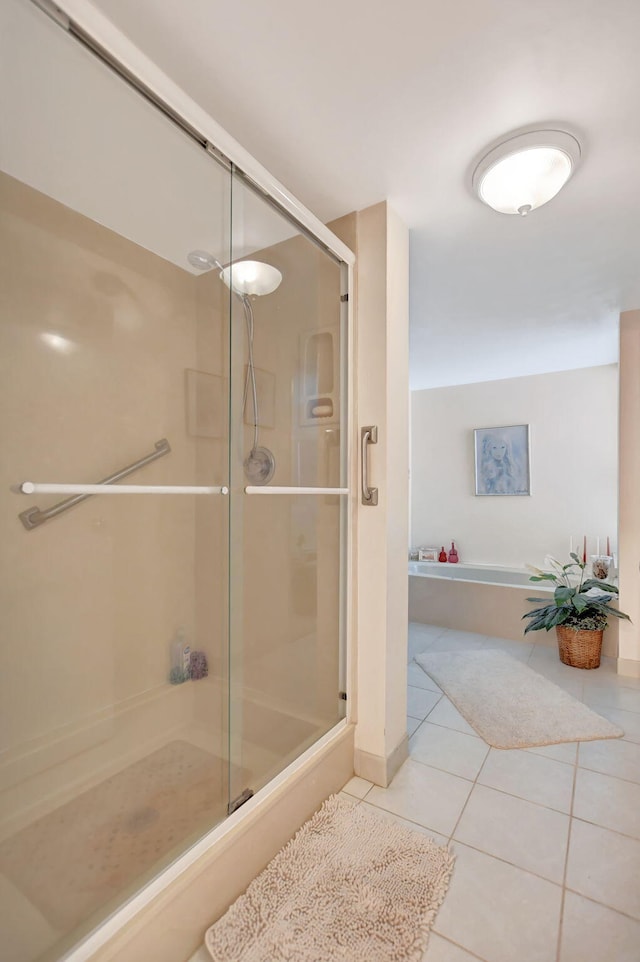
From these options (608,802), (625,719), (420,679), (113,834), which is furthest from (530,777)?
(113,834)

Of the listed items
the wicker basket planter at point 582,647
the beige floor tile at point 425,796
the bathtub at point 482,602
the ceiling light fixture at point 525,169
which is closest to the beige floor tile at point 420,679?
the beige floor tile at point 425,796

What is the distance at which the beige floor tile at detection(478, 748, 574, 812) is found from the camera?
1.67 meters

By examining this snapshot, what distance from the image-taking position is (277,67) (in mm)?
1174

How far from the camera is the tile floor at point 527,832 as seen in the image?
1.13 meters

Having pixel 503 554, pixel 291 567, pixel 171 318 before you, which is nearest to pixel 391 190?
pixel 171 318

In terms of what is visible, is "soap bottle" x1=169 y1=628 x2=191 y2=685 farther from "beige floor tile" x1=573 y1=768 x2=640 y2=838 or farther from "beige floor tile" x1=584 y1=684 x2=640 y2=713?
"beige floor tile" x1=584 y1=684 x2=640 y2=713

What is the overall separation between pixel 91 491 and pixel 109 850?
94cm

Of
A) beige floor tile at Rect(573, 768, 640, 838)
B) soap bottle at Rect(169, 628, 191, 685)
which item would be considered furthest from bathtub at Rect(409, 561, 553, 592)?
soap bottle at Rect(169, 628, 191, 685)

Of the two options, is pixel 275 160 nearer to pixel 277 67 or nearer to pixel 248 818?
pixel 277 67

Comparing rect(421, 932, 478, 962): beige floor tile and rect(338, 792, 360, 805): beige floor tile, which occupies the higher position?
rect(421, 932, 478, 962): beige floor tile

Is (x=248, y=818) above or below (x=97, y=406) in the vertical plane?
below

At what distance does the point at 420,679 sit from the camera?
2689 millimetres

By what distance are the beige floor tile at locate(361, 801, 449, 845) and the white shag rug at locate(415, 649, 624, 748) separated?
68 cm

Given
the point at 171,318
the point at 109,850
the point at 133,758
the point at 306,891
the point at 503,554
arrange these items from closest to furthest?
the point at 109,850 < the point at 306,891 < the point at 133,758 < the point at 171,318 < the point at 503,554
